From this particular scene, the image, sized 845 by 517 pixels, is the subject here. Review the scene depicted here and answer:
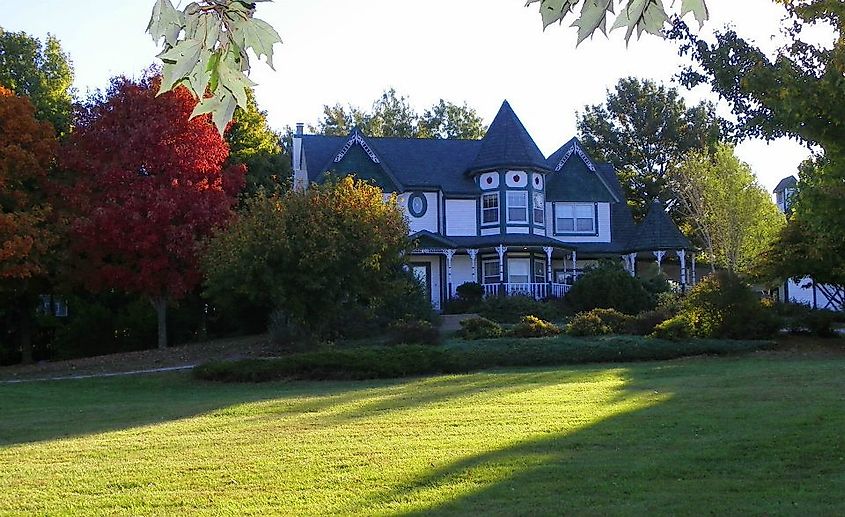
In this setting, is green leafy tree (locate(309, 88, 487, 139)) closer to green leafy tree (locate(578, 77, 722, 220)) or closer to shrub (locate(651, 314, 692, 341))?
green leafy tree (locate(578, 77, 722, 220))

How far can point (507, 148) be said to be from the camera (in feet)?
129

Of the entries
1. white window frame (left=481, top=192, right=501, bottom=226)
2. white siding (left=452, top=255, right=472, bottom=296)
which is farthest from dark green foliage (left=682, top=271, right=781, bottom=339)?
white siding (left=452, top=255, right=472, bottom=296)

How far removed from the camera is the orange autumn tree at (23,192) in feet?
84.6

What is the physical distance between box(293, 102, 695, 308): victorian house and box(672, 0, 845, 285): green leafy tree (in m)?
26.3

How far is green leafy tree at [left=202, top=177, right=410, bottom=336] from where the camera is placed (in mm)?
23328

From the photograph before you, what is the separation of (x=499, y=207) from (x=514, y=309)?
7240 millimetres

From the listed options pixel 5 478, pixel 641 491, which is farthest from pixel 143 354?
pixel 641 491

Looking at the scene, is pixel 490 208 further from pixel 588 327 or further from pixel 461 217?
pixel 588 327

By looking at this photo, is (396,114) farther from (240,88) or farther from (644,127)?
(240,88)

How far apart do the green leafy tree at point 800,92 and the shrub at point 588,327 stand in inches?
556

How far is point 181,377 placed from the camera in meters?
22.7

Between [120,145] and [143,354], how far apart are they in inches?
251

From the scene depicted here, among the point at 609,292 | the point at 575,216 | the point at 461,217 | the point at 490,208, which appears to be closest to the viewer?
the point at 609,292

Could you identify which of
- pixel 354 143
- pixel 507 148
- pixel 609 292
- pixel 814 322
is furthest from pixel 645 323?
pixel 354 143
